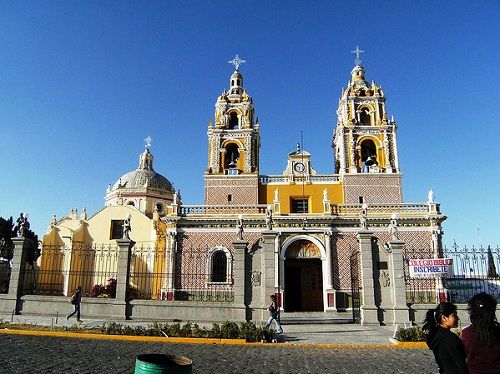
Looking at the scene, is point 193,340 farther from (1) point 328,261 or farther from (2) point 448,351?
(1) point 328,261

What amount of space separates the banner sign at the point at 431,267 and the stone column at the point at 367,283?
1716 mm

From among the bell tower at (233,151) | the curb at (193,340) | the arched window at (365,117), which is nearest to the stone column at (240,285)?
the curb at (193,340)

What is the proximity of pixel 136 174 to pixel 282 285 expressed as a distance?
2691cm

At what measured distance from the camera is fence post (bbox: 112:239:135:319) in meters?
16.9

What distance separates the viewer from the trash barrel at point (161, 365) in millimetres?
4822

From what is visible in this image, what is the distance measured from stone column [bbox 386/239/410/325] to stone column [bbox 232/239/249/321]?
5778 mm

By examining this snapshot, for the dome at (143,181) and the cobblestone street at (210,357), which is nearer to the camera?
the cobblestone street at (210,357)

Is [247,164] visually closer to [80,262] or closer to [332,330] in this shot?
[80,262]

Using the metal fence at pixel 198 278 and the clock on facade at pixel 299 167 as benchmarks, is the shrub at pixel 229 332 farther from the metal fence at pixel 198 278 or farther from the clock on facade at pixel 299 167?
the clock on facade at pixel 299 167

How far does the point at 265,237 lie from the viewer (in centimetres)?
1628

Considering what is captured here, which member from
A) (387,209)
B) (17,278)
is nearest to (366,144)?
(387,209)

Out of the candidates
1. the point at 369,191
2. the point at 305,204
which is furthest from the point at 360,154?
the point at 305,204

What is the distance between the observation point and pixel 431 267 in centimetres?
1634

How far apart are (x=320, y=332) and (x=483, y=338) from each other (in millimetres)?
11977
